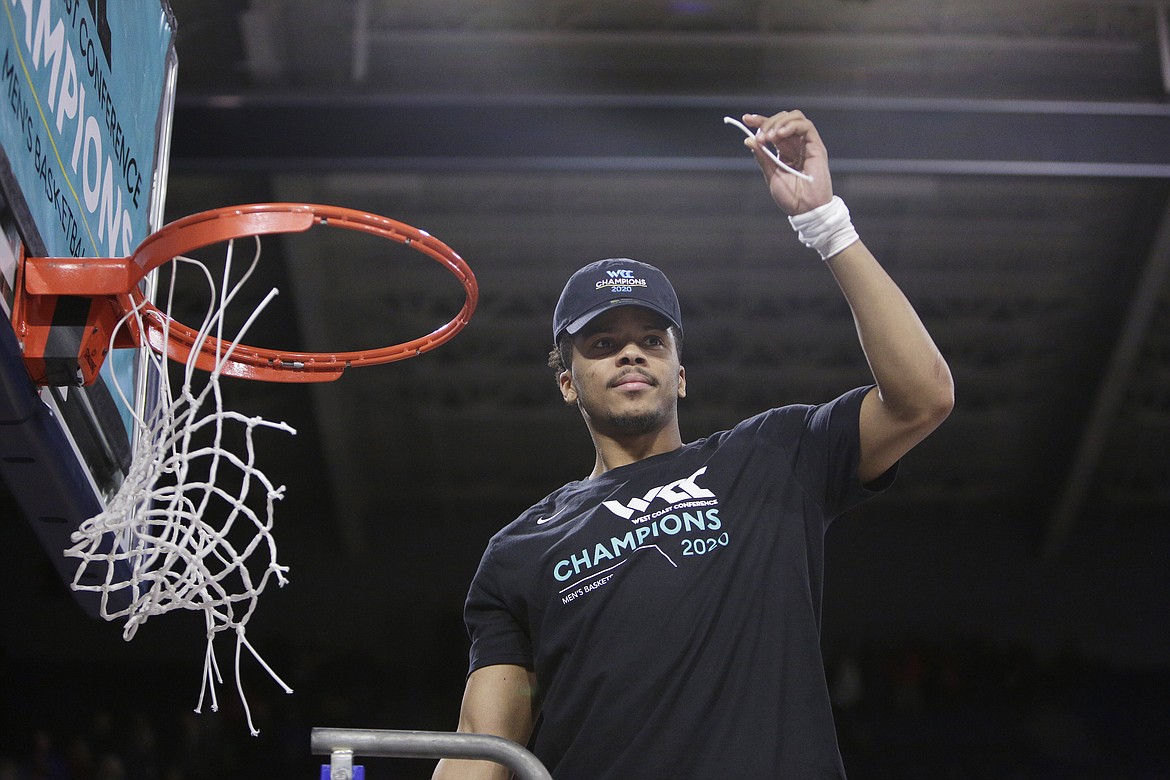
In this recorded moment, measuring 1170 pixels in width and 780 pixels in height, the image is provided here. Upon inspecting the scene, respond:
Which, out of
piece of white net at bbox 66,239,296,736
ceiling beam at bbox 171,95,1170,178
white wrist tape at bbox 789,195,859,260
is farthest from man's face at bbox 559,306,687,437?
ceiling beam at bbox 171,95,1170,178

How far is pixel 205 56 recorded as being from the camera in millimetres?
6402

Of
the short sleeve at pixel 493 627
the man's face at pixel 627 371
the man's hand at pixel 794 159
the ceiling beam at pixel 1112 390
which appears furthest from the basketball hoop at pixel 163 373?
the ceiling beam at pixel 1112 390

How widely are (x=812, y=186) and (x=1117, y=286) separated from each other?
896 centimetres

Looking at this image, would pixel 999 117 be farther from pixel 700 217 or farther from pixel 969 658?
pixel 969 658

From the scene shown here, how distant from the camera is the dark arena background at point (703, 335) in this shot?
5.54 m

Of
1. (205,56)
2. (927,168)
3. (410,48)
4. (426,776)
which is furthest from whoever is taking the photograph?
(426,776)

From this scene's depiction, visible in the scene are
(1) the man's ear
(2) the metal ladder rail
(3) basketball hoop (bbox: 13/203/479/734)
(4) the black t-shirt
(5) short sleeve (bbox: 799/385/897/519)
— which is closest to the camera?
(2) the metal ladder rail

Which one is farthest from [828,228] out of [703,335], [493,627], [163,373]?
[703,335]

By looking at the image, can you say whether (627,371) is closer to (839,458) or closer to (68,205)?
(839,458)

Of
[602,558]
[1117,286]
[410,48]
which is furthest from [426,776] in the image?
[602,558]

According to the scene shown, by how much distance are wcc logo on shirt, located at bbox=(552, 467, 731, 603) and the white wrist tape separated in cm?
48

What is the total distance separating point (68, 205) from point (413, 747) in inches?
48.8

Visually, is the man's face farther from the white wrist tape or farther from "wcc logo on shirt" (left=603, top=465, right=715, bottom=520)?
the white wrist tape

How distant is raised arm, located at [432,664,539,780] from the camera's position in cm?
202
